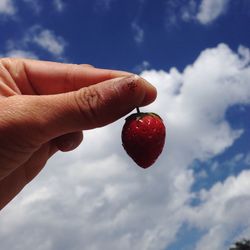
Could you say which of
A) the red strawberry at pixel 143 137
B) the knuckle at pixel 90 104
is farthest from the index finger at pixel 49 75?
the knuckle at pixel 90 104

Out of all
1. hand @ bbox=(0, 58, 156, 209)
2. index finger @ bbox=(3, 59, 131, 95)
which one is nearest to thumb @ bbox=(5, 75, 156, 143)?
hand @ bbox=(0, 58, 156, 209)

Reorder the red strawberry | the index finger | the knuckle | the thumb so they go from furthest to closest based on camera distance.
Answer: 1. the index finger
2. the red strawberry
3. the knuckle
4. the thumb

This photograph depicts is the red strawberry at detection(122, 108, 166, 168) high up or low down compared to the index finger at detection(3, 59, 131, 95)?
down

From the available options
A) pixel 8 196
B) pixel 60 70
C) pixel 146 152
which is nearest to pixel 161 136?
pixel 146 152

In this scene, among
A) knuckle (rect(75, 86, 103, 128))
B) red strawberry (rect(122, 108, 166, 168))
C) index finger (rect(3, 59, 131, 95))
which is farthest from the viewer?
index finger (rect(3, 59, 131, 95))

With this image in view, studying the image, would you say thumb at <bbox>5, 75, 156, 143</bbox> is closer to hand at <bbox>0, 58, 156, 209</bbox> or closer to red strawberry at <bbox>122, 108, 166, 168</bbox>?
hand at <bbox>0, 58, 156, 209</bbox>

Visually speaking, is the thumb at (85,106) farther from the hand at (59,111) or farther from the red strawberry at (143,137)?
the red strawberry at (143,137)

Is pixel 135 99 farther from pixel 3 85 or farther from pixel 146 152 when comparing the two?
pixel 3 85
